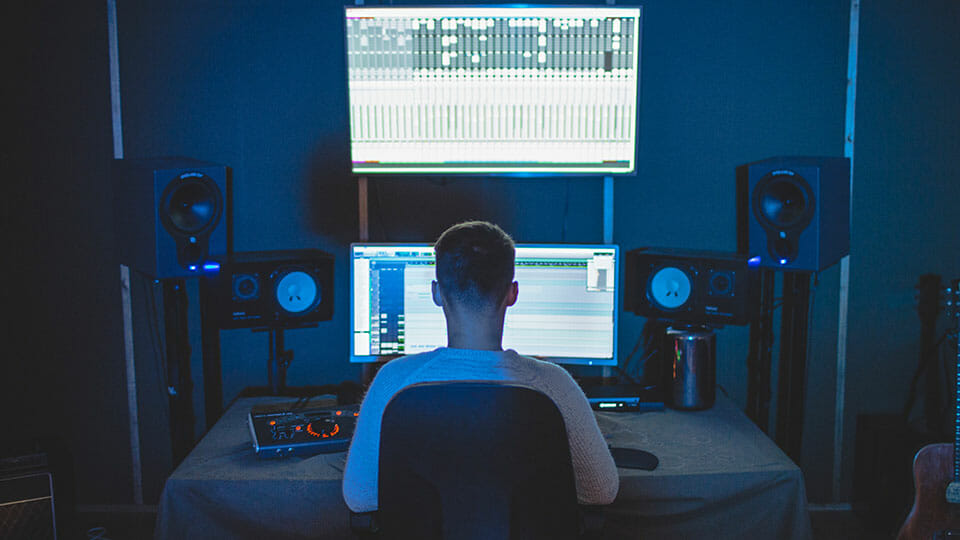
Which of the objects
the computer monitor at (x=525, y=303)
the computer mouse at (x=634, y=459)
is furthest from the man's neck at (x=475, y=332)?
the computer monitor at (x=525, y=303)

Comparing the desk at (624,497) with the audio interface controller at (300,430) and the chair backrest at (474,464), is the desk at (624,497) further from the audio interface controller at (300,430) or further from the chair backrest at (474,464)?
the chair backrest at (474,464)

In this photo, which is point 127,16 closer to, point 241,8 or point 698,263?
point 241,8

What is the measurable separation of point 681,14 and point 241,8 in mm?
1680

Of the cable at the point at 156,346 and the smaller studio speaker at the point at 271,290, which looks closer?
the smaller studio speaker at the point at 271,290

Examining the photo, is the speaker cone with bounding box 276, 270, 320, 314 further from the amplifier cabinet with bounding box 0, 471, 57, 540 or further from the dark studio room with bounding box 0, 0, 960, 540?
the amplifier cabinet with bounding box 0, 471, 57, 540

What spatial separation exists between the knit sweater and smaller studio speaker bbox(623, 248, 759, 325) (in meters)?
0.92

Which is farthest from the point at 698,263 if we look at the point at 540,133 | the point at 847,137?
the point at 847,137

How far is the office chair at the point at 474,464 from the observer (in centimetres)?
116

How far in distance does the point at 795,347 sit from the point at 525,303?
0.96 meters

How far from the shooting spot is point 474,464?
46.9 inches

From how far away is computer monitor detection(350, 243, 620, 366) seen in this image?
7.86 ft

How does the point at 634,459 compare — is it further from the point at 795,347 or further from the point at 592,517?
the point at 795,347

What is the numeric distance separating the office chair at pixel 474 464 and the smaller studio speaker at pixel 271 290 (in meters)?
1.18

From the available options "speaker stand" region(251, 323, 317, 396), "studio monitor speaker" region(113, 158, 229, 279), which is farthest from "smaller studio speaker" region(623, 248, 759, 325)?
"studio monitor speaker" region(113, 158, 229, 279)
